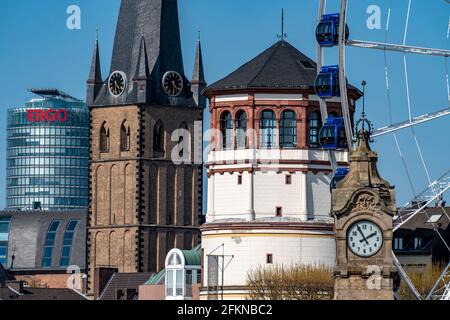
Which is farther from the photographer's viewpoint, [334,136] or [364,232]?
[334,136]

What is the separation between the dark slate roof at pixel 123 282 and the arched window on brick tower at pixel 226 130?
202ft

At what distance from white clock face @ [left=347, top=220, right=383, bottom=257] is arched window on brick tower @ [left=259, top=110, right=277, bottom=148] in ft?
152

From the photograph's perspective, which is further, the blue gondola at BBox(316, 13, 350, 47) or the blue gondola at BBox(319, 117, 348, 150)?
the blue gondola at BBox(319, 117, 348, 150)

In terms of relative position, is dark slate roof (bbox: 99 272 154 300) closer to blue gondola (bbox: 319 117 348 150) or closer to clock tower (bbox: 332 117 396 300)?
blue gondola (bbox: 319 117 348 150)

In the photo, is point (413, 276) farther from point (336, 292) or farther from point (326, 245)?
point (336, 292)

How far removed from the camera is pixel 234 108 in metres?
129

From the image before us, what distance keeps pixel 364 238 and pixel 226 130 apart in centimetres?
4773

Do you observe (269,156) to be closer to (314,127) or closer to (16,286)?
(314,127)

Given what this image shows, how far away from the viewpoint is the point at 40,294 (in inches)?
7352

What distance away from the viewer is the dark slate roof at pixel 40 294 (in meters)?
178

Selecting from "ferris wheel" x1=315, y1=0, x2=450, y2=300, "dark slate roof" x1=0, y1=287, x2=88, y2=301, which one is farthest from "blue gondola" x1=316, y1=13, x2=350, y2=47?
"dark slate roof" x1=0, y1=287, x2=88, y2=301

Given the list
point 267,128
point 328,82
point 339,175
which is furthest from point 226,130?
point 328,82

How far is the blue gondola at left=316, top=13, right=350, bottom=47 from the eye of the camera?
95.9 m
